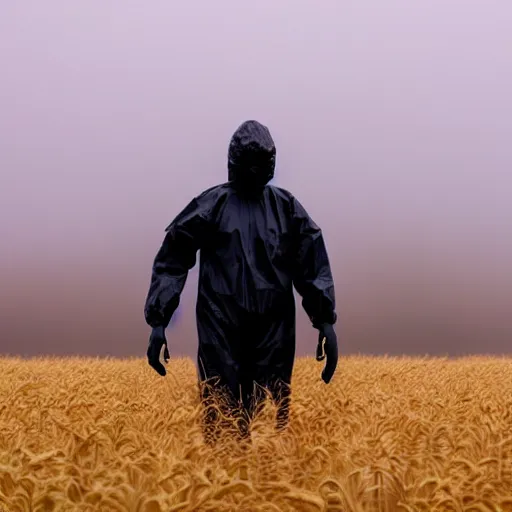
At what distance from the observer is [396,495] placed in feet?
4.98

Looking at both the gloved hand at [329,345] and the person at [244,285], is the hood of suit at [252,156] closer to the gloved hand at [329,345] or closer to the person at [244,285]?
the person at [244,285]

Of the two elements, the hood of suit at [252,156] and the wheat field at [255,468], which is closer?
the wheat field at [255,468]

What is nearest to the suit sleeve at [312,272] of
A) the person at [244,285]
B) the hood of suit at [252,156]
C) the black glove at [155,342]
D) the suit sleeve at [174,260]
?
the person at [244,285]

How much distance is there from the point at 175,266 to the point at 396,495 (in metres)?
1.91

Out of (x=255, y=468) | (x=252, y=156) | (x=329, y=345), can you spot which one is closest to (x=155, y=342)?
(x=329, y=345)

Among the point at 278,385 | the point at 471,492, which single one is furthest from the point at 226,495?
the point at 278,385

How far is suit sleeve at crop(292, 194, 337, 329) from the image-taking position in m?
3.22

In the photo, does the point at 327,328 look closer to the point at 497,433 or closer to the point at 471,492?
the point at 497,433

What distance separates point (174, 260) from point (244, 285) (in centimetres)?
41

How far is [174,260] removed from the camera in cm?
322

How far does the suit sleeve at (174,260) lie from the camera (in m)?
3.10

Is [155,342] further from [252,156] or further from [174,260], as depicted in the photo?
[252,156]

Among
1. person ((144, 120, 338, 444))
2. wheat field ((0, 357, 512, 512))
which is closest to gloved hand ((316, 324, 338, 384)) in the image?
person ((144, 120, 338, 444))

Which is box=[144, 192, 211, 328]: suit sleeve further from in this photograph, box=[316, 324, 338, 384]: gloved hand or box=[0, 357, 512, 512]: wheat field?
box=[316, 324, 338, 384]: gloved hand
